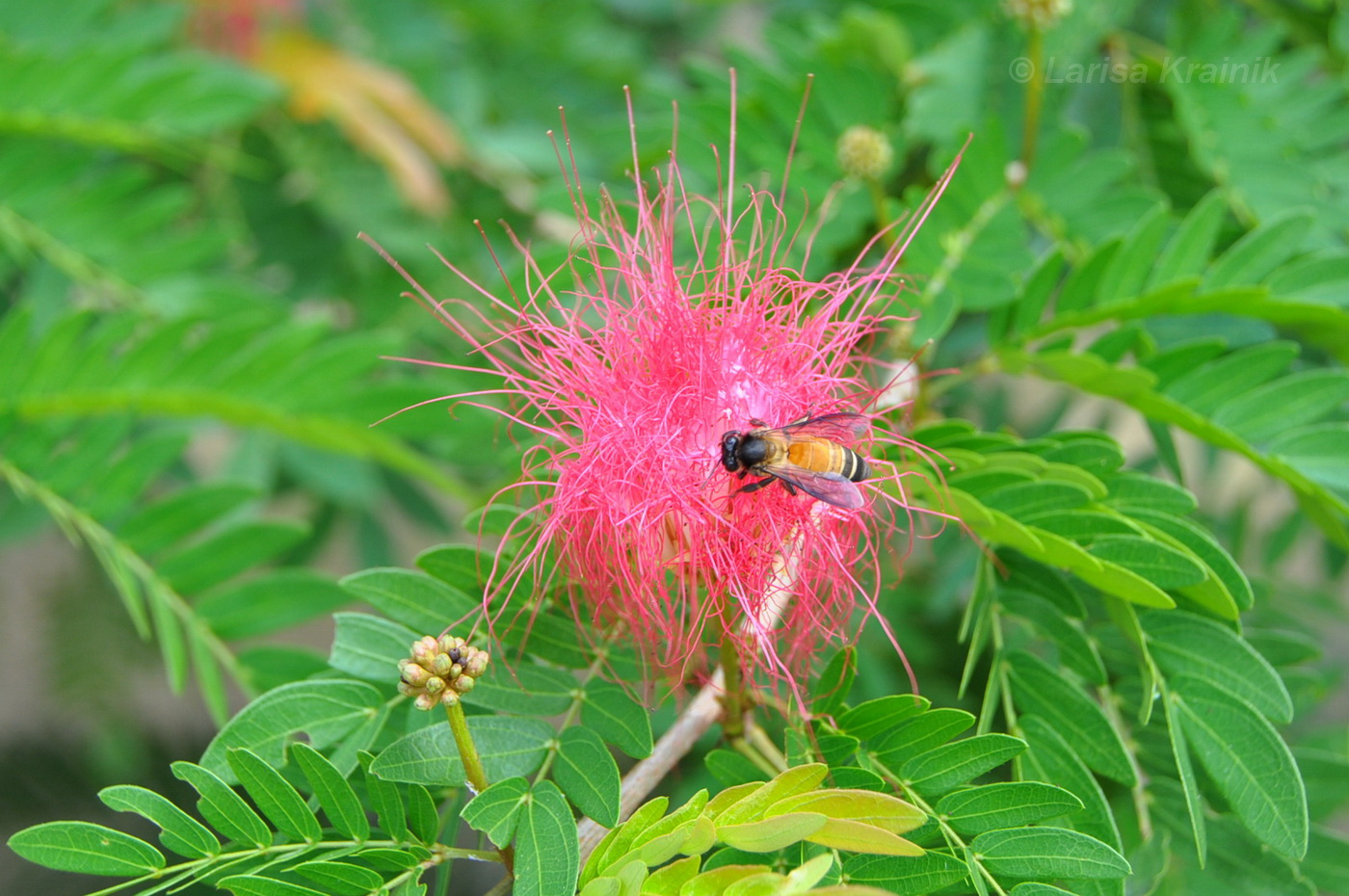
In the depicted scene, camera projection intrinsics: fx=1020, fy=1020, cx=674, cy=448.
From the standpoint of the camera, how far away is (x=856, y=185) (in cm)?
160

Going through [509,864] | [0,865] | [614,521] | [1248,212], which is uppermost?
[1248,212]

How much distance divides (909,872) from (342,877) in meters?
0.51

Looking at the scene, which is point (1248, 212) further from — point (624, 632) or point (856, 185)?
point (624, 632)

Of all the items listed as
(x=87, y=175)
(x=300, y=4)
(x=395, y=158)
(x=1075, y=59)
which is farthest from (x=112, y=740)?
(x=1075, y=59)

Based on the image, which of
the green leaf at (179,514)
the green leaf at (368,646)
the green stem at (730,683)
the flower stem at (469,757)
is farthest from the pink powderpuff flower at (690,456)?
the green leaf at (179,514)

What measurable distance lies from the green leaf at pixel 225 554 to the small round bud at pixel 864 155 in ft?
3.19

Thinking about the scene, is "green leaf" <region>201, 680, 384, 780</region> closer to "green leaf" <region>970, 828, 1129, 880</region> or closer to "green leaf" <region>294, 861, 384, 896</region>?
"green leaf" <region>294, 861, 384, 896</region>

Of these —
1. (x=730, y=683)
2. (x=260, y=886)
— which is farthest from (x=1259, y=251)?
(x=260, y=886)

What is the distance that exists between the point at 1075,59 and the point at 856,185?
523mm

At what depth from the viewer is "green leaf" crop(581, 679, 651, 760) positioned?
1.04 m

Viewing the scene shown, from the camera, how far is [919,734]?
1014 millimetres

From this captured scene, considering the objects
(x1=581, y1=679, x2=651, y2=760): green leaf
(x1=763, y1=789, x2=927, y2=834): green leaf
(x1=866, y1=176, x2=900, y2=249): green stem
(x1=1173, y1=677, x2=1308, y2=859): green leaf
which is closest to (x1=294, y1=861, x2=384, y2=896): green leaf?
(x1=581, y1=679, x2=651, y2=760): green leaf

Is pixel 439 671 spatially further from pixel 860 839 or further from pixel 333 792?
pixel 860 839

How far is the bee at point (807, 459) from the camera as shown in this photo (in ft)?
3.38
